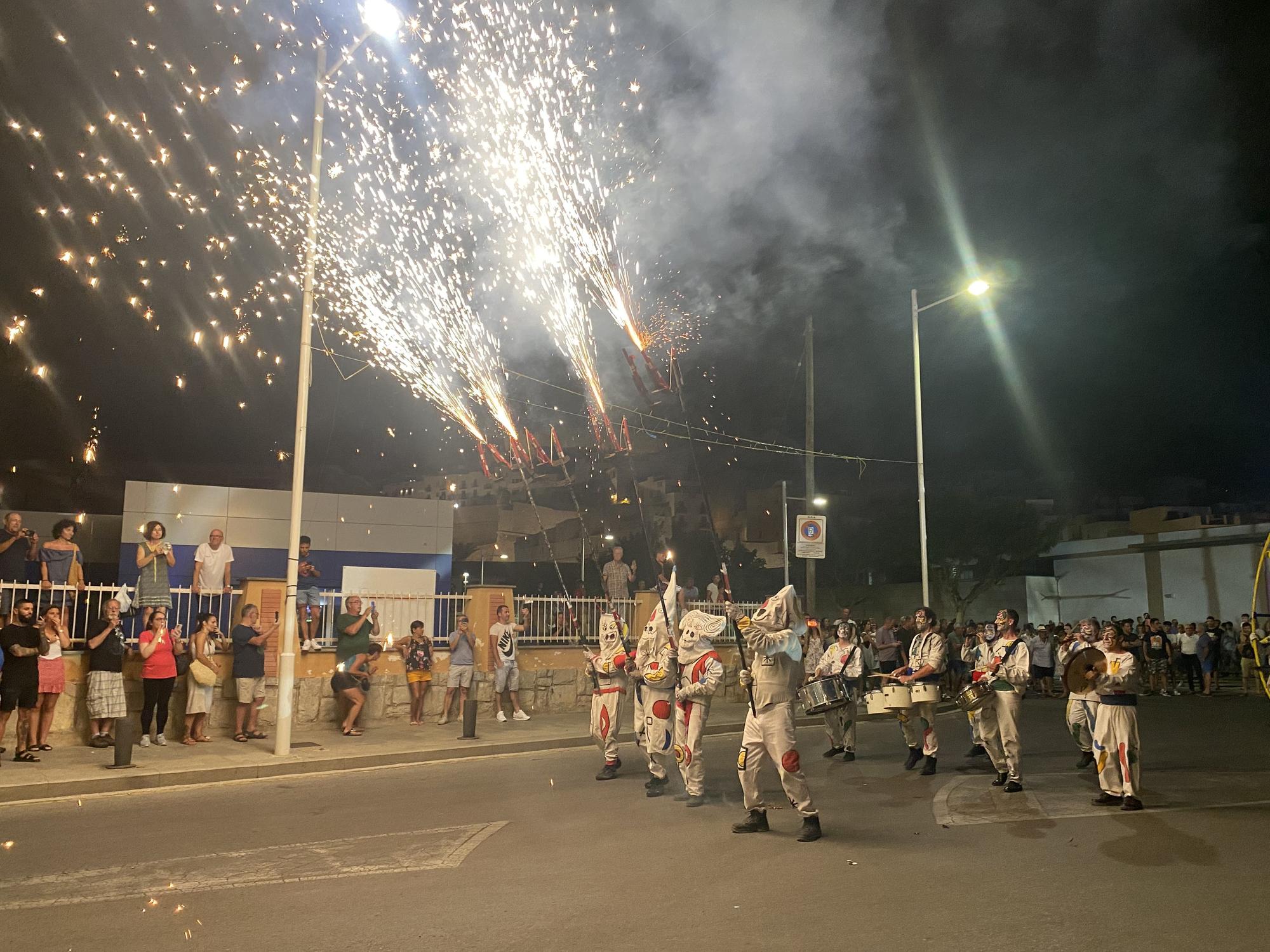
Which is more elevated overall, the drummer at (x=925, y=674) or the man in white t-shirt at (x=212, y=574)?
the man in white t-shirt at (x=212, y=574)

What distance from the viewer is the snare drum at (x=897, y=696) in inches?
420

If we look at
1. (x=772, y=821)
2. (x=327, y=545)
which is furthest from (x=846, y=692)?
(x=327, y=545)

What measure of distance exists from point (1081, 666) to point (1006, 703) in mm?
919

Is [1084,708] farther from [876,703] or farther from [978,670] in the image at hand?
[876,703]

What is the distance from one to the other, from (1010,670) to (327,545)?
1659 centimetres

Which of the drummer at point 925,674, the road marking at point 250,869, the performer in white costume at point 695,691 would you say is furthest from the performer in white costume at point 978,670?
the road marking at point 250,869

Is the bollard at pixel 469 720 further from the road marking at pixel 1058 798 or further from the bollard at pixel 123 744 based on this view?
the road marking at pixel 1058 798

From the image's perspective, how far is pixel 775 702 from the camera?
25.2ft

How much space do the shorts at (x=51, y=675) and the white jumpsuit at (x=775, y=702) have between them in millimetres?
8314

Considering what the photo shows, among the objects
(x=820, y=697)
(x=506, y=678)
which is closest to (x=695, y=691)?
(x=820, y=697)

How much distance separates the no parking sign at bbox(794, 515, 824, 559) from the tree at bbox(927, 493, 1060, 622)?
73.5ft

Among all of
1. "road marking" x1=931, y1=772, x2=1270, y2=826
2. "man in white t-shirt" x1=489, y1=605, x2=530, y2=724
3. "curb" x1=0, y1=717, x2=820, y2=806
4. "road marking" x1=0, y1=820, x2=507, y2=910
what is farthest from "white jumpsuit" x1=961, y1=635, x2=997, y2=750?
"man in white t-shirt" x1=489, y1=605, x2=530, y2=724

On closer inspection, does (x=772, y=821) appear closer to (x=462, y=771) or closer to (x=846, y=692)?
(x=846, y=692)

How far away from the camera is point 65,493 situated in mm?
30000
